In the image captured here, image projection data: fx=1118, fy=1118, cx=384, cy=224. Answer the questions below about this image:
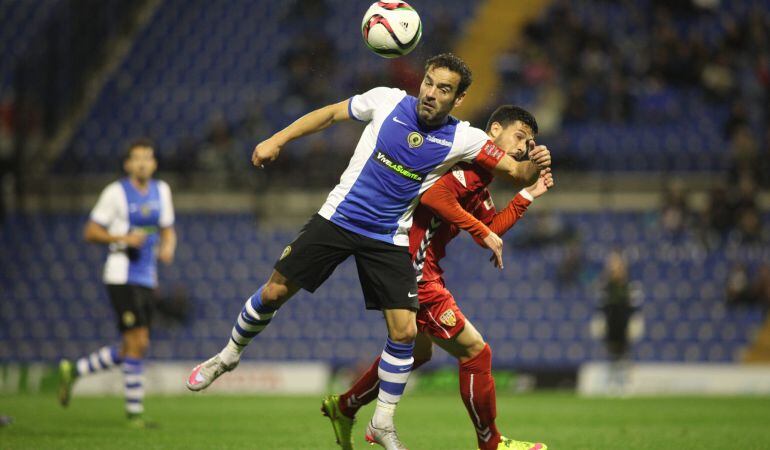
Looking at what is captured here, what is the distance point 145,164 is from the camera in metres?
10.3

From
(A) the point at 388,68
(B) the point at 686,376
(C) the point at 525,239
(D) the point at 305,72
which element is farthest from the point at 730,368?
(D) the point at 305,72

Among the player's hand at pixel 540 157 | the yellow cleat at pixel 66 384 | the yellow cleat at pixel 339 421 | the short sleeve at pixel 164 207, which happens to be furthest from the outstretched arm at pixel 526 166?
the yellow cleat at pixel 66 384

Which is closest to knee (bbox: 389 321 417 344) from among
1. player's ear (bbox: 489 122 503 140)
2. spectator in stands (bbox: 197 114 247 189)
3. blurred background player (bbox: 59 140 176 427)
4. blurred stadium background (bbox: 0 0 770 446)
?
player's ear (bbox: 489 122 503 140)

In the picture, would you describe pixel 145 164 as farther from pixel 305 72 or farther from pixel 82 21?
pixel 82 21

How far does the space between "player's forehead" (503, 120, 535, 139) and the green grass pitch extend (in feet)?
7.82

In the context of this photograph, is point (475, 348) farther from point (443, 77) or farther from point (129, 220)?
point (129, 220)

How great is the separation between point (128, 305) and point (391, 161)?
440 cm

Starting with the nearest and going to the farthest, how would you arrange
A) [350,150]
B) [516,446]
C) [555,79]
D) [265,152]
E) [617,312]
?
[265,152]
[516,446]
[617,312]
[350,150]
[555,79]

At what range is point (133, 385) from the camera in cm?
1002

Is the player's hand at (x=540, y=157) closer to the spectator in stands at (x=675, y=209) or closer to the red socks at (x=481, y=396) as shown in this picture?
the red socks at (x=481, y=396)

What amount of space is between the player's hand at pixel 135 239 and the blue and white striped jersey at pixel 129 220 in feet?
0.34

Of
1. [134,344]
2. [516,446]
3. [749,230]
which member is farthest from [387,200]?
[749,230]

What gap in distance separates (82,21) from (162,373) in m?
9.14

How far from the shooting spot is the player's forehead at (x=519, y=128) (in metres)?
7.29
